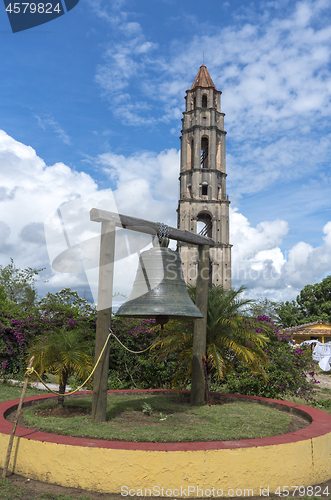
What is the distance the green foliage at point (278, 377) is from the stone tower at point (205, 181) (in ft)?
89.1

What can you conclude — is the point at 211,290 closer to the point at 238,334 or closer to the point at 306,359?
the point at 238,334

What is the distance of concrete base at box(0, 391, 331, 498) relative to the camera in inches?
143

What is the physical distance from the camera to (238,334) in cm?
764

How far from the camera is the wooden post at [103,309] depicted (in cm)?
522

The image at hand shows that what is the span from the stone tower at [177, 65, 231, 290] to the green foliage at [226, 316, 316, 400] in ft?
89.1

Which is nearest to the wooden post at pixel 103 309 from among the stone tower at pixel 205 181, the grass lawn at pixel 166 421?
the grass lawn at pixel 166 421

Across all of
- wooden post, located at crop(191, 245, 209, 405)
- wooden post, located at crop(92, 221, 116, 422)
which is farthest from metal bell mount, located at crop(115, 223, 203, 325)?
wooden post, located at crop(191, 245, 209, 405)

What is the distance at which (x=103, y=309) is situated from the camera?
5.29 metres

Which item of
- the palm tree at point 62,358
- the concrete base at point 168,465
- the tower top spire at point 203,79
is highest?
the tower top spire at point 203,79

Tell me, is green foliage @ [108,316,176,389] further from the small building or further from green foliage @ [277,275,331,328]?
green foliage @ [277,275,331,328]

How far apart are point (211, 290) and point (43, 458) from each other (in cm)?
517

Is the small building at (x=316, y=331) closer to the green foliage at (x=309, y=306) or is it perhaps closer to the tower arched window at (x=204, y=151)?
the green foliage at (x=309, y=306)

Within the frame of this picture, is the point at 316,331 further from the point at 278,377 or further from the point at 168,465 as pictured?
the point at 168,465

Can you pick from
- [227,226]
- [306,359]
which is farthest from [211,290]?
[227,226]
